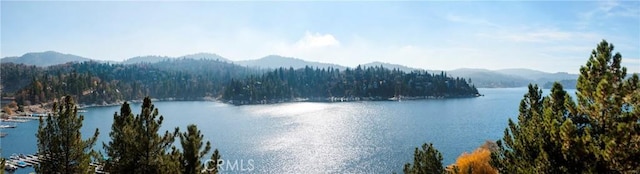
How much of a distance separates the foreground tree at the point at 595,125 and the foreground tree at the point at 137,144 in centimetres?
1838

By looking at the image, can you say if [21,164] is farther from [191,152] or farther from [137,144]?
[191,152]

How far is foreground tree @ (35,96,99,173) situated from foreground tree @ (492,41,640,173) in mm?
25113

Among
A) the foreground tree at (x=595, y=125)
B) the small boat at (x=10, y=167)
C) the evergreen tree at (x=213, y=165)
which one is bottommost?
the small boat at (x=10, y=167)

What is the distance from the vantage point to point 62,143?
24594 millimetres

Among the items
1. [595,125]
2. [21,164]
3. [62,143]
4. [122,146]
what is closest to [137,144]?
[122,146]

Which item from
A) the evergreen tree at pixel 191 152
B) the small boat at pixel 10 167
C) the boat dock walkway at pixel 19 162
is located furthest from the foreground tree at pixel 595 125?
the small boat at pixel 10 167

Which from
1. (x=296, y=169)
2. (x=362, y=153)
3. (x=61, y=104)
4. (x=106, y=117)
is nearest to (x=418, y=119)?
(x=362, y=153)

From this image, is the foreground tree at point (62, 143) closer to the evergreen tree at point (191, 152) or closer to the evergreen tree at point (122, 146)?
the evergreen tree at point (122, 146)

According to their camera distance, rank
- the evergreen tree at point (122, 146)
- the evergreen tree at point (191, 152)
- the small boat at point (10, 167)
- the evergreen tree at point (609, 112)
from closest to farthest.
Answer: the evergreen tree at point (609, 112) → the evergreen tree at point (191, 152) → the evergreen tree at point (122, 146) → the small boat at point (10, 167)

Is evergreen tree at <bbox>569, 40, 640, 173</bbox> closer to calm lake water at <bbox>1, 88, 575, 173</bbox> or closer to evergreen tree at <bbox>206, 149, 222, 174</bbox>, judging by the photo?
evergreen tree at <bbox>206, 149, 222, 174</bbox>

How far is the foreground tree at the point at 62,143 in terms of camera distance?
24219 mm

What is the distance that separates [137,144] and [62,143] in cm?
729

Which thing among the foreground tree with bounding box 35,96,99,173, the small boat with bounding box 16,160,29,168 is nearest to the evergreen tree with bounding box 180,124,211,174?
the foreground tree with bounding box 35,96,99,173

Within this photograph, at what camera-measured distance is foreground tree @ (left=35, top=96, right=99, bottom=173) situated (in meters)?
24.2
